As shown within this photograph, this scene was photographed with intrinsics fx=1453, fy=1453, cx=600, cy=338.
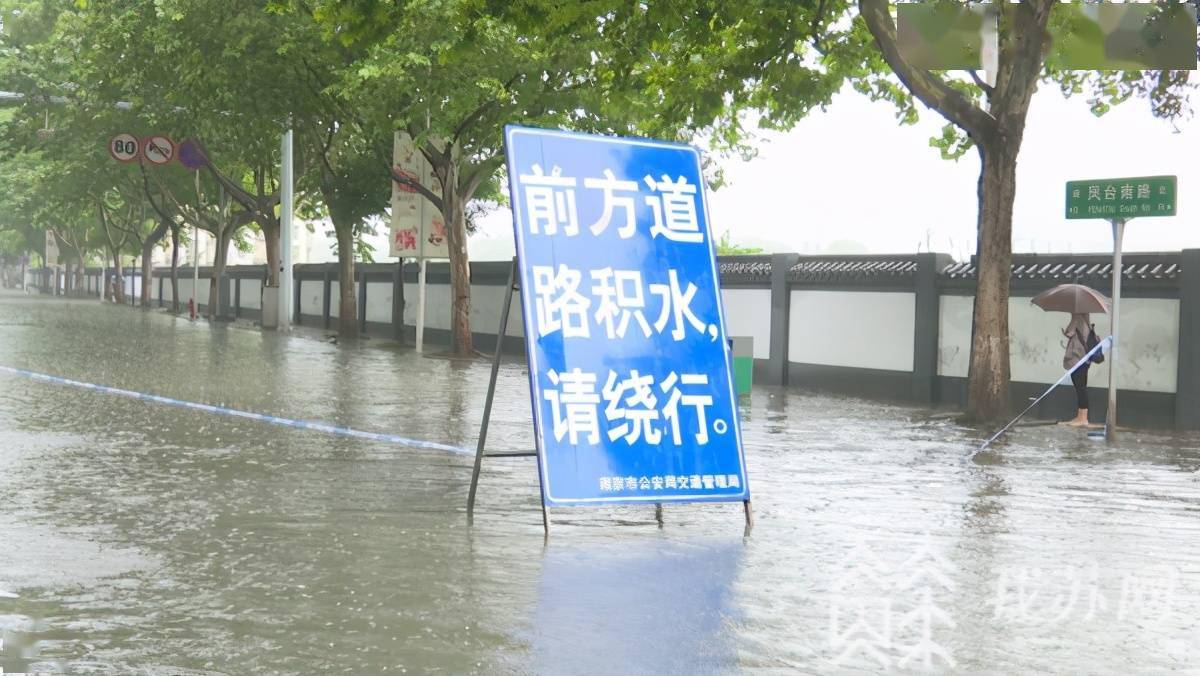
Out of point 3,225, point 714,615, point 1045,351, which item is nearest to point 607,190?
point 714,615

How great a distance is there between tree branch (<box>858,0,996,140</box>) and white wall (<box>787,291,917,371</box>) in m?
4.54

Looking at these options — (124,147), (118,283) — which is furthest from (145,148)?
(118,283)

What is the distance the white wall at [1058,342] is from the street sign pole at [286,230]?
22.8 meters

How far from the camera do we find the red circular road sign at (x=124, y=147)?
41438mm

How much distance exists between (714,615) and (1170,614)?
2.18m

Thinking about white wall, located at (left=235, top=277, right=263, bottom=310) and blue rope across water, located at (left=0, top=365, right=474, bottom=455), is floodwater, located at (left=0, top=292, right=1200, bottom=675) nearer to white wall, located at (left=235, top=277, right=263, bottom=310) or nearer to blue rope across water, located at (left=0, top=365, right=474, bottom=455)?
blue rope across water, located at (left=0, top=365, right=474, bottom=455)

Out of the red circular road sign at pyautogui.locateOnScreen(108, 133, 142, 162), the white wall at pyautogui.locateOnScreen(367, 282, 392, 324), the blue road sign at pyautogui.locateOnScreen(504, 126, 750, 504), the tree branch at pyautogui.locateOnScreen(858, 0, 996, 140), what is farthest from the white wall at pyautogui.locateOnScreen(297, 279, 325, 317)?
the blue road sign at pyautogui.locateOnScreen(504, 126, 750, 504)

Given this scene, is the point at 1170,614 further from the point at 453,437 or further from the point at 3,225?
the point at 3,225

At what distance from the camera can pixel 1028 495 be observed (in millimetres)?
10977

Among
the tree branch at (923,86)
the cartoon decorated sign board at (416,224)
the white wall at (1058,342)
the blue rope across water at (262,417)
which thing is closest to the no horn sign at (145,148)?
the cartoon decorated sign board at (416,224)

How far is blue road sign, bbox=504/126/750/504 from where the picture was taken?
337 inches

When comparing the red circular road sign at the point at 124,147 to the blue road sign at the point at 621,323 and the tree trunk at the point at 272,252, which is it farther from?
the blue road sign at the point at 621,323

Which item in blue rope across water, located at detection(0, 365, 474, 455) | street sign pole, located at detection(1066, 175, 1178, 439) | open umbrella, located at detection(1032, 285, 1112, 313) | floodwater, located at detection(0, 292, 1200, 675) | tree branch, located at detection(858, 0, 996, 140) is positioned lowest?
blue rope across water, located at detection(0, 365, 474, 455)

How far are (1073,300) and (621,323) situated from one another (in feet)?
32.2
